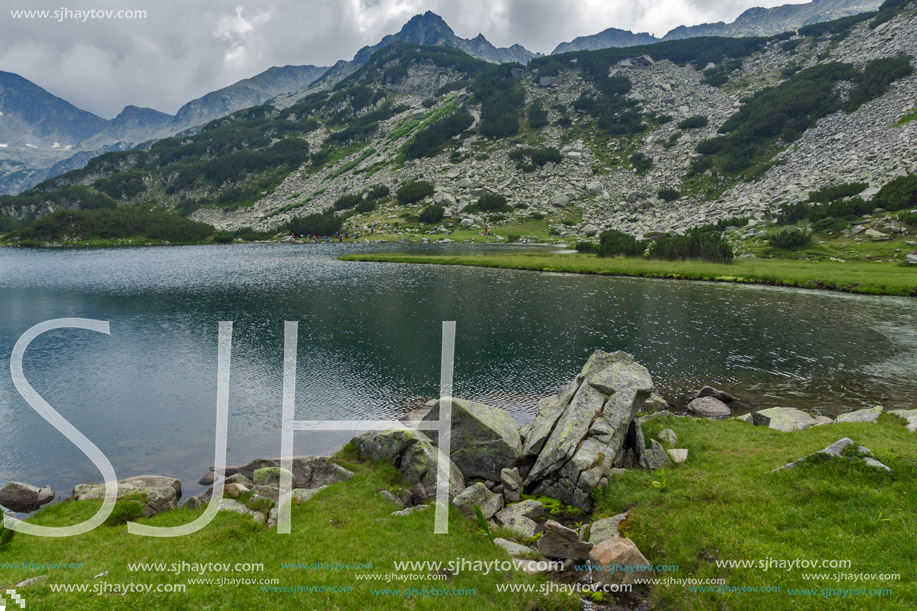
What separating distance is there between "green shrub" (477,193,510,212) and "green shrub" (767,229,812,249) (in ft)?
325

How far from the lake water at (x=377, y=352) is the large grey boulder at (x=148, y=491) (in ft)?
4.49

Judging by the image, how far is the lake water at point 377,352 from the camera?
24.8 m

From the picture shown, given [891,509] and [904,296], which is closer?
[891,509]

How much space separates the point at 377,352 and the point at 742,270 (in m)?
66.0

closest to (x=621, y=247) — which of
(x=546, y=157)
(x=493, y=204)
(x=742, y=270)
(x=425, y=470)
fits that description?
(x=742, y=270)

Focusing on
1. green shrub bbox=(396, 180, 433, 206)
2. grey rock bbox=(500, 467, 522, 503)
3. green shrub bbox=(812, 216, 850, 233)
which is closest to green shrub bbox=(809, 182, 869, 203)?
green shrub bbox=(812, 216, 850, 233)

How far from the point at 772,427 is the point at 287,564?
2342 centimetres

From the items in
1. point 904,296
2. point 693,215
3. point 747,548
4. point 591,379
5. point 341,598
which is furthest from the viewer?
point 693,215

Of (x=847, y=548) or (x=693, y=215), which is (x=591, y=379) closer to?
(x=847, y=548)

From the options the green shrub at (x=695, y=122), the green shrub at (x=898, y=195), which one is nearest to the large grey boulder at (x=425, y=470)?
the green shrub at (x=898, y=195)

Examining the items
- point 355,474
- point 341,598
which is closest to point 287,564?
point 341,598

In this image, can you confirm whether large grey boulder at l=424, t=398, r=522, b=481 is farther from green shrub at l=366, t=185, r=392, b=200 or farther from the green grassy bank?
green shrub at l=366, t=185, r=392, b=200

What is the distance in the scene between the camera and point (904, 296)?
52906mm

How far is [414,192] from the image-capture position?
182 meters
